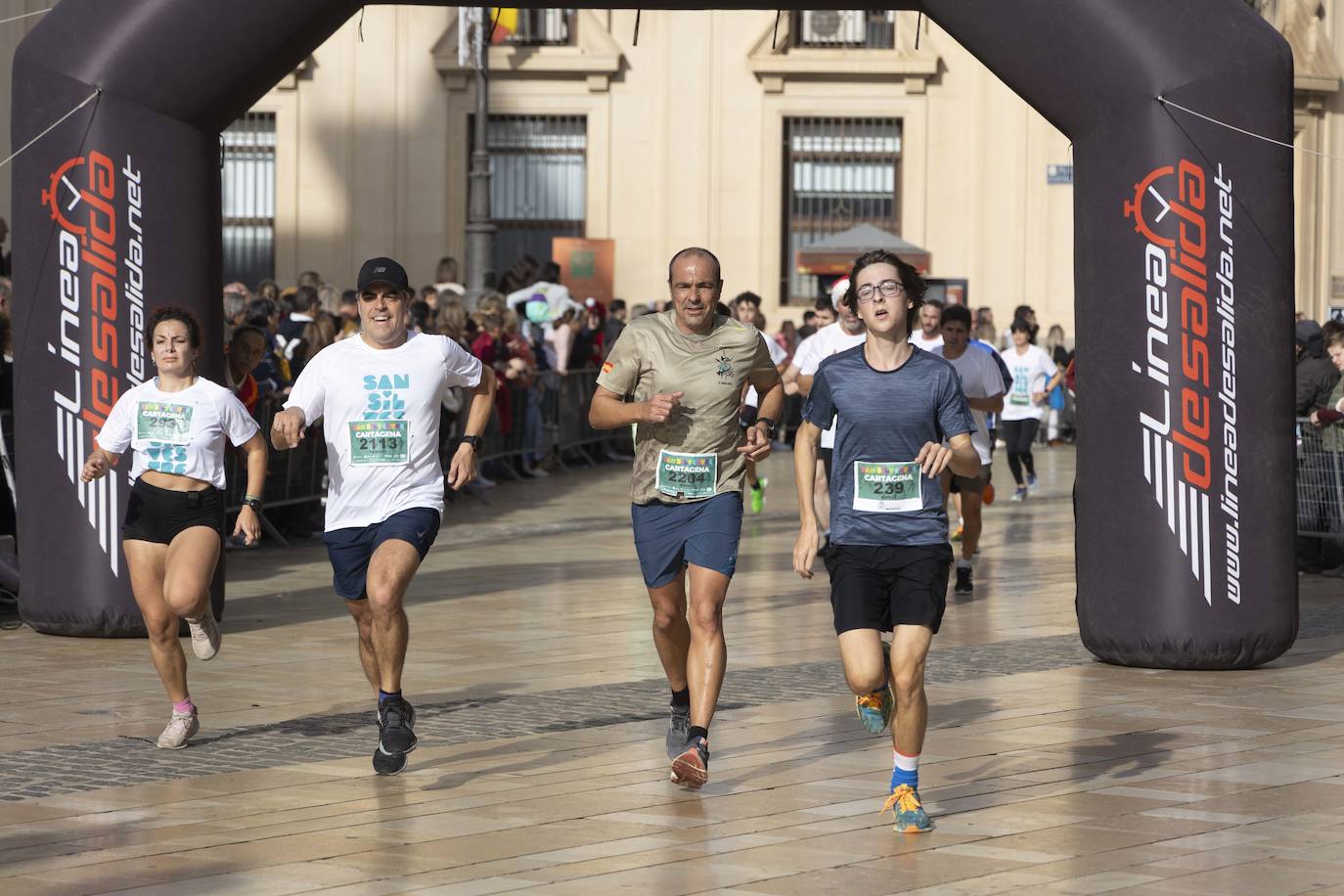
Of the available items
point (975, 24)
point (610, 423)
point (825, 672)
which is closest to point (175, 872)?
point (610, 423)

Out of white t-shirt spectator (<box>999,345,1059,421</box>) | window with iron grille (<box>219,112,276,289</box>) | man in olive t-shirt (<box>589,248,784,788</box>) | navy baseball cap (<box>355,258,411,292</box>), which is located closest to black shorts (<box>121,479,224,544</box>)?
navy baseball cap (<box>355,258,411,292</box>)

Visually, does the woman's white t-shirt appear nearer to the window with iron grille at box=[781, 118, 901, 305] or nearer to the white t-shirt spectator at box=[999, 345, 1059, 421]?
the white t-shirt spectator at box=[999, 345, 1059, 421]

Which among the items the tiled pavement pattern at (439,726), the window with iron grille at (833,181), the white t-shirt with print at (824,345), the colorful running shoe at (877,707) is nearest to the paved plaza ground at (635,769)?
the tiled pavement pattern at (439,726)

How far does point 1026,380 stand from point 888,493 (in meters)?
15.6

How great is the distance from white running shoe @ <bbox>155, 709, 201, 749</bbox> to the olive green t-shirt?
6.03ft

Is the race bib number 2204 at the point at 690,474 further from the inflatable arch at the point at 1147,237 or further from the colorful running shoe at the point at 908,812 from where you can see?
the inflatable arch at the point at 1147,237

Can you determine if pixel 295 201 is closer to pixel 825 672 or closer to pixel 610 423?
pixel 825 672

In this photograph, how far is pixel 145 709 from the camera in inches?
369

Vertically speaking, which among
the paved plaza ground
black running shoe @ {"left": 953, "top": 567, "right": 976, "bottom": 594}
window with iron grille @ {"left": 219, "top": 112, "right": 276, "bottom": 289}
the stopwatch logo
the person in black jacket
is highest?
window with iron grille @ {"left": 219, "top": 112, "right": 276, "bottom": 289}

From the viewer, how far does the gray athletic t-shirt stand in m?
7.29

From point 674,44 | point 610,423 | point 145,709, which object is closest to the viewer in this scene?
point 610,423

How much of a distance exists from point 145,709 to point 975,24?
15.4 feet

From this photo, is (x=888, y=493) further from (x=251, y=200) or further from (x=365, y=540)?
(x=251, y=200)

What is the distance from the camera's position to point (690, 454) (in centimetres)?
802
